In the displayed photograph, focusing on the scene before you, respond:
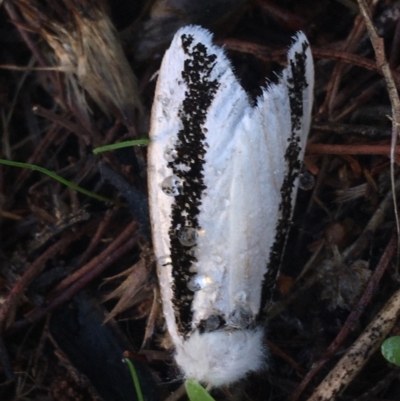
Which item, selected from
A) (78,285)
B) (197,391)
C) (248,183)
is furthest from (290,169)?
(78,285)

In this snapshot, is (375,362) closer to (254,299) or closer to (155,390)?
(254,299)

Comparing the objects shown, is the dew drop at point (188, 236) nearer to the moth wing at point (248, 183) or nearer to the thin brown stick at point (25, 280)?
the moth wing at point (248, 183)

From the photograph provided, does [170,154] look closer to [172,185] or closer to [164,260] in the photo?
[172,185]

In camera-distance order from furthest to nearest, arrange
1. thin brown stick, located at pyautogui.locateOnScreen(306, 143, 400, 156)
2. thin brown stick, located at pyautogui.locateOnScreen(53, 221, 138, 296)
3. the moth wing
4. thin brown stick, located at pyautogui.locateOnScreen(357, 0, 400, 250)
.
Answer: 1. thin brown stick, located at pyautogui.locateOnScreen(53, 221, 138, 296)
2. thin brown stick, located at pyautogui.locateOnScreen(306, 143, 400, 156)
3. thin brown stick, located at pyautogui.locateOnScreen(357, 0, 400, 250)
4. the moth wing

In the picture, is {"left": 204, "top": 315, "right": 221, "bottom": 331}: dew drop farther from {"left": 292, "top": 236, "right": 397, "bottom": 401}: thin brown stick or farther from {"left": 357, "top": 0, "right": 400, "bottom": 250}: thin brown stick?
{"left": 357, "top": 0, "right": 400, "bottom": 250}: thin brown stick

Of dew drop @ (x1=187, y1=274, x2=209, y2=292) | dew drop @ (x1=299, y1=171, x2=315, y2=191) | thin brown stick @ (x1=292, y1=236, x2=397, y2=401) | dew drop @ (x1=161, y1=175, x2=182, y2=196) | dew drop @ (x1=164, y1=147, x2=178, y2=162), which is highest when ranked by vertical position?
dew drop @ (x1=164, y1=147, x2=178, y2=162)

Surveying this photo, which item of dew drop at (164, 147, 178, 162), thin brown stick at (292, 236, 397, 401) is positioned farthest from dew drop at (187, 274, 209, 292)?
thin brown stick at (292, 236, 397, 401)

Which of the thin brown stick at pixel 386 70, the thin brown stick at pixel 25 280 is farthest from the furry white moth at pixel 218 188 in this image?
the thin brown stick at pixel 25 280

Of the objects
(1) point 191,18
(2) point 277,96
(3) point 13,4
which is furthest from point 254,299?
(3) point 13,4
